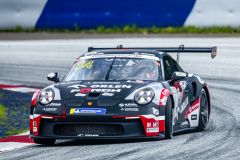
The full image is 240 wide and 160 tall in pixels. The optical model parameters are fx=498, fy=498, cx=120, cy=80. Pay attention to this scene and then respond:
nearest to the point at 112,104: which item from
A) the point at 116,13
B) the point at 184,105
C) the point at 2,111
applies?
the point at 184,105

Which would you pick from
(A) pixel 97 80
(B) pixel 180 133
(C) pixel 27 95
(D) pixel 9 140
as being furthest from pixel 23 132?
(C) pixel 27 95

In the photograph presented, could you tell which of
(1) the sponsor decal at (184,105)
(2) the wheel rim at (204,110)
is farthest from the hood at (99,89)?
(2) the wheel rim at (204,110)

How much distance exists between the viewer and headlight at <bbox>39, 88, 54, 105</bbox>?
5.88 m

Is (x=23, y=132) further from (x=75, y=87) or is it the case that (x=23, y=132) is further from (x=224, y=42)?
(x=224, y=42)

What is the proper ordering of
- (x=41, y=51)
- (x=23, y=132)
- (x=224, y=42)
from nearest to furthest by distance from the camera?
(x=23, y=132) → (x=224, y=42) → (x=41, y=51)

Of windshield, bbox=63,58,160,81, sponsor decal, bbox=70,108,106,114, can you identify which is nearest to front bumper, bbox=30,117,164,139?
sponsor decal, bbox=70,108,106,114

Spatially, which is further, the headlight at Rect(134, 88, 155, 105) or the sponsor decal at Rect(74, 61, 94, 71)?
the sponsor decal at Rect(74, 61, 94, 71)

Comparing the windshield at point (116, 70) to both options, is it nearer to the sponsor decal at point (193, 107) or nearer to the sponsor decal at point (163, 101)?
the sponsor decal at point (163, 101)

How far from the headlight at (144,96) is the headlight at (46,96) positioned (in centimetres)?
102

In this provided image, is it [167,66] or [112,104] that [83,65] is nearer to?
[167,66]

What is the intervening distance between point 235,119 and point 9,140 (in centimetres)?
353

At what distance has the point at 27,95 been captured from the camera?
453 inches

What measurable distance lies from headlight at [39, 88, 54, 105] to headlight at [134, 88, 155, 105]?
40.0 inches

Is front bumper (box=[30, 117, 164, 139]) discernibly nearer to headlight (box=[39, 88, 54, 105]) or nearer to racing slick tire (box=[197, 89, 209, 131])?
headlight (box=[39, 88, 54, 105])
